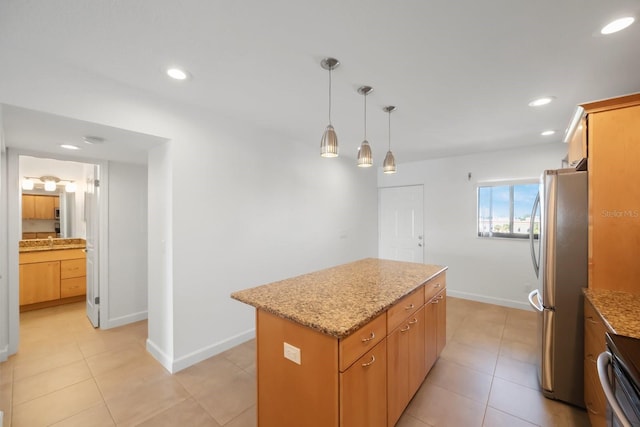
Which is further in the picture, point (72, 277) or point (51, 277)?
point (72, 277)

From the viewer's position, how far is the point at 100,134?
2.20 m

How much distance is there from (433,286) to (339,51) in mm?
1942

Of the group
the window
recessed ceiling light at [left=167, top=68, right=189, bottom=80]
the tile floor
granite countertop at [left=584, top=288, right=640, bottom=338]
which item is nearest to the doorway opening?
the tile floor

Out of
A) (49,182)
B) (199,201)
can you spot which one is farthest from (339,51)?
(49,182)

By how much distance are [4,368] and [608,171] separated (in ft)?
16.8

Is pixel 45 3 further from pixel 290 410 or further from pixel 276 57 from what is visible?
pixel 290 410

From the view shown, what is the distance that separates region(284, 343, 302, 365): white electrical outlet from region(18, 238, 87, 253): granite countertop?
4.65 metres

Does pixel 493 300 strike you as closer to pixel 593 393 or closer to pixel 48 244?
pixel 593 393

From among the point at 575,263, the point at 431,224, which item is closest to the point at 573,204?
the point at 575,263

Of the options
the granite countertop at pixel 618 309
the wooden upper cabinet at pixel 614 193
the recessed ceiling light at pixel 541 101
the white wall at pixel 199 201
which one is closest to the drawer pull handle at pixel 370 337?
the granite countertop at pixel 618 309

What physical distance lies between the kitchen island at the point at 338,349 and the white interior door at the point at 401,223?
3.03m

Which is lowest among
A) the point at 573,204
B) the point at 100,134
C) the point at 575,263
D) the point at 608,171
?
the point at 575,263

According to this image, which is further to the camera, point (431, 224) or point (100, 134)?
point (431, 224)

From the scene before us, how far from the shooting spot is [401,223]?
509 centimetres
